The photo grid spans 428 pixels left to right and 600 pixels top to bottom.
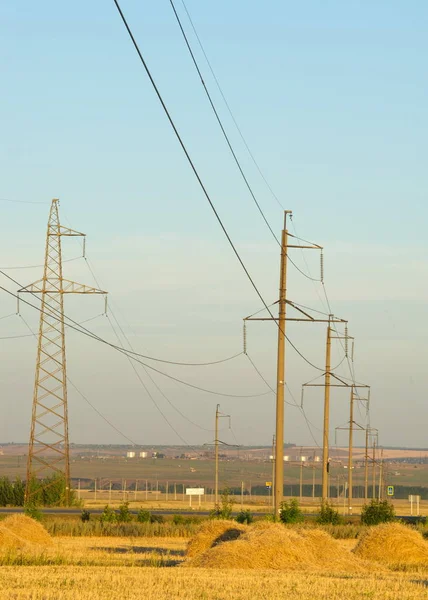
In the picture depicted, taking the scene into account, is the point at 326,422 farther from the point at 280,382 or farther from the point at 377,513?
the point at 280,382

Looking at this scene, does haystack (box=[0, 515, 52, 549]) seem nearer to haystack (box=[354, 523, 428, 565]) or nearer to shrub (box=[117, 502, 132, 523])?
haystack (box=[354, 523, 428, 565])

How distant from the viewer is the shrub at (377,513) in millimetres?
57344

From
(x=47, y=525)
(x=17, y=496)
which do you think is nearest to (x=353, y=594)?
(x=47, y=525)

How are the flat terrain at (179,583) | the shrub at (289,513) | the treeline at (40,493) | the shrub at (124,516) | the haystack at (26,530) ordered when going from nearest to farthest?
the flat terrain at (179,583) < the haystack at (26,530) < the shrub at (289,513) < the shrub at (124,516) < the treeline at (40,493)

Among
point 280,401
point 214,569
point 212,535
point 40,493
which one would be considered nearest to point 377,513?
point 280,401

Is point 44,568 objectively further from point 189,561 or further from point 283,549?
point 283,549

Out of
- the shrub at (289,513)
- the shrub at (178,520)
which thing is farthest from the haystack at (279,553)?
the shrub at (178,520)

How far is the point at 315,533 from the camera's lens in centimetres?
3362

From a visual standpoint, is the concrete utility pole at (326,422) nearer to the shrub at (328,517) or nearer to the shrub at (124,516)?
the shrub at (328,517)

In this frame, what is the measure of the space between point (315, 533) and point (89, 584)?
421 inches

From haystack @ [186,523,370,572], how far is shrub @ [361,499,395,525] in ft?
80.0

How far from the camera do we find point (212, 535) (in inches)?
1393

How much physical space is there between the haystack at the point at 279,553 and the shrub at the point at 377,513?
24394 mm

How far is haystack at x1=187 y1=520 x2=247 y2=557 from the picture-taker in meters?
35.1
